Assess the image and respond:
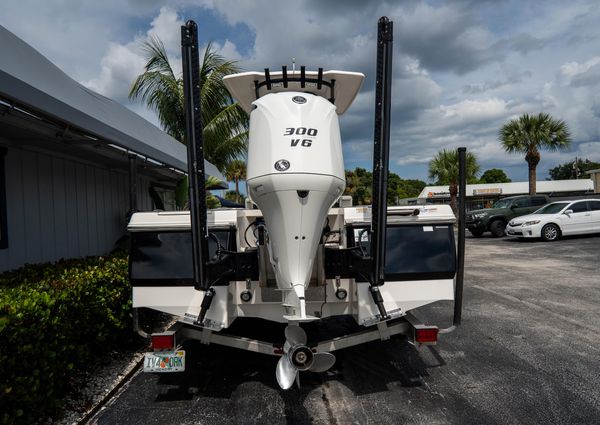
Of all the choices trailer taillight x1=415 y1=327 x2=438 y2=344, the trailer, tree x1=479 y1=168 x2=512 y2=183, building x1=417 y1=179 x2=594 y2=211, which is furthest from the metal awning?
tree x1=479 y1=168 x2=512 y2=183

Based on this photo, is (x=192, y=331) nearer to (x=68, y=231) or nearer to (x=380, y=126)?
(x=380, y=126)

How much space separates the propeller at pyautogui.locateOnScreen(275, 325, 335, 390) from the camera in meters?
2.62

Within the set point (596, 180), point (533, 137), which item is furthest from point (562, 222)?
point (596, 180)

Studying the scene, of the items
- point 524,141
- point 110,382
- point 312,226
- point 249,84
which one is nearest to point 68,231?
point 110,382

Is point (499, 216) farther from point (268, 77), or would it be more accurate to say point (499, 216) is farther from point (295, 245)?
point (295, 245)

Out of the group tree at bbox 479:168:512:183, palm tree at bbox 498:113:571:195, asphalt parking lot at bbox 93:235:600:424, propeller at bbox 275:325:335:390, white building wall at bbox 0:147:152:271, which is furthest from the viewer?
tree at bbox 479:168:512:183

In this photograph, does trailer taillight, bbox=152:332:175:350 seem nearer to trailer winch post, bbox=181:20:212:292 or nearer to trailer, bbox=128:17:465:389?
trailer, bbox=128:17:465:389

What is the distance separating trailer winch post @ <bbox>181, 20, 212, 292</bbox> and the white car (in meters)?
15.0

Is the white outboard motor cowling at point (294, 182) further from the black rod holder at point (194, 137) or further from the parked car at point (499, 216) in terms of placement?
the parked car at point (499, 216)

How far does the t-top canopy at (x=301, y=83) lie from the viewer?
3.31m

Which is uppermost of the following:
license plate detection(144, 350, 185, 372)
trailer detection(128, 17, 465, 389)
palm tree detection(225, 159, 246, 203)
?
palm tree detection(225, 159, 246, 203)

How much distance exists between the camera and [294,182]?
2.63 metres

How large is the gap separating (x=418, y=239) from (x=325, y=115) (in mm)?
1471

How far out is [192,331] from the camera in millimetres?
3578
